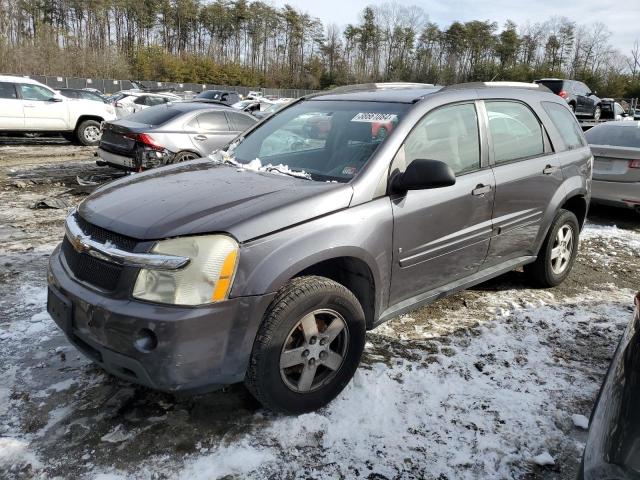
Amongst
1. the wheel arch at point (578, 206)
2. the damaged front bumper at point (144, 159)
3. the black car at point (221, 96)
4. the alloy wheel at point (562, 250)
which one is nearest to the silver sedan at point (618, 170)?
the wheel arch at point (578, 206)

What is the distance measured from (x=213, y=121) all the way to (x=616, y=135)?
6500mm

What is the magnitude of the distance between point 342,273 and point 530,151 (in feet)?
6.99

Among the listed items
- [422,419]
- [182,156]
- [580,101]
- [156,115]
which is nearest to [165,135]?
[182,156]

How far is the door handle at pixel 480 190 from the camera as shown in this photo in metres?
3.56

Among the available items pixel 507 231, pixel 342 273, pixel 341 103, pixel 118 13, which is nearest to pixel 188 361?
pixel 342 273

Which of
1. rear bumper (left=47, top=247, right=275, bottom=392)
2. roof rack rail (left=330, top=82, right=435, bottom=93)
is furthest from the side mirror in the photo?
roof rack rail (left=330, top=82, right=435, bottom=93)

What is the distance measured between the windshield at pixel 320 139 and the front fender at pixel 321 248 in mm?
316

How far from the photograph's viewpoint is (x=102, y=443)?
102 inches

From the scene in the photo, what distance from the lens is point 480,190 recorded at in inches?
142

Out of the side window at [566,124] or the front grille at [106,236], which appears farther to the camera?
the side window at [566,124]

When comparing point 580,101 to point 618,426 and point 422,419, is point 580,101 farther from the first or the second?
point 618,426

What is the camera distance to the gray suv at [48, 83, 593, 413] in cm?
237

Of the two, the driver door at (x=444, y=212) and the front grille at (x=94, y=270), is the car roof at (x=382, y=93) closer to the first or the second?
the driver door at (x=444, y=212)

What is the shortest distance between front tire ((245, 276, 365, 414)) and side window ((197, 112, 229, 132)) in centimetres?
668
